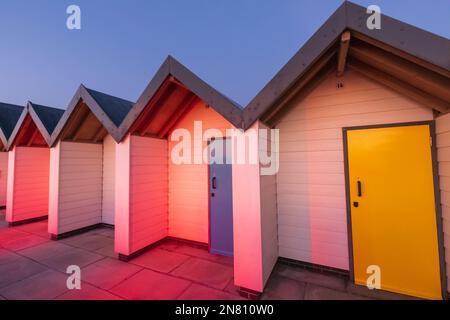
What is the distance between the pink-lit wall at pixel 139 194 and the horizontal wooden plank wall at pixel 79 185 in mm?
1992

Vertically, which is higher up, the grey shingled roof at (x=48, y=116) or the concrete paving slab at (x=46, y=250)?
the grey shingled roof at (x=48, y=116)

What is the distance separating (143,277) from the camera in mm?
2971

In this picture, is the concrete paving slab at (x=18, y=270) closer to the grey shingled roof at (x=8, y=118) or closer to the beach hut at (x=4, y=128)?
the beach hut at (x=4, y=128)

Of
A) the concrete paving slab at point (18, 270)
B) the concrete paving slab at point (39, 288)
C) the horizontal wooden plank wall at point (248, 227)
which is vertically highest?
the horizontal wooden plank wall at point (248, 227)

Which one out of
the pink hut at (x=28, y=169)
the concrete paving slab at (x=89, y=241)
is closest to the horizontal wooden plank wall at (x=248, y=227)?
the concrete paving slab at (x=89, y=241)

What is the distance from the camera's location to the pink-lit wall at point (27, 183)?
546 cm

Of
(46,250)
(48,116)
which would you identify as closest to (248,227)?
(46,250)

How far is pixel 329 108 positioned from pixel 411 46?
54.9 inches

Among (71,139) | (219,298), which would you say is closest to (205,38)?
(71,139)

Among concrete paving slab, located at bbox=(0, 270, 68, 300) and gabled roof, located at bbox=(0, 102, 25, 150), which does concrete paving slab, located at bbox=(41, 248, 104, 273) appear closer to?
concrete paving slab, located at bbox=(0, 270, 68, 300)

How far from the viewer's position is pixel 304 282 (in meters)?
2.80

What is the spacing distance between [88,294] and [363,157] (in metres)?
4.21

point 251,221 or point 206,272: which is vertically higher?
point 251,221

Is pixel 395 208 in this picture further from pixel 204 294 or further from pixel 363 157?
pixel 204 294
